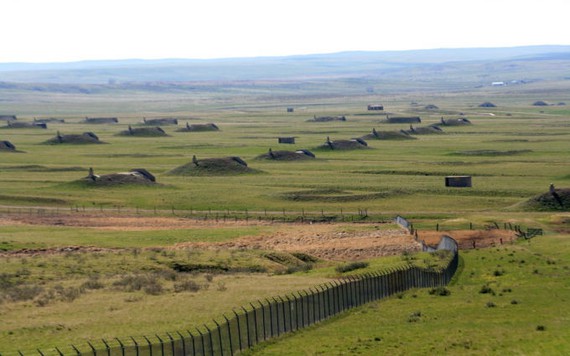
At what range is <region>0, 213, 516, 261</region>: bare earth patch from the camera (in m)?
66.2

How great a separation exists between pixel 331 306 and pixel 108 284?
11512 mm

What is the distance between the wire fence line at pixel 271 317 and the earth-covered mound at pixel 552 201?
3152cm

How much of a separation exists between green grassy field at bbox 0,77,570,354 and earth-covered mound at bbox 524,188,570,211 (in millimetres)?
1449

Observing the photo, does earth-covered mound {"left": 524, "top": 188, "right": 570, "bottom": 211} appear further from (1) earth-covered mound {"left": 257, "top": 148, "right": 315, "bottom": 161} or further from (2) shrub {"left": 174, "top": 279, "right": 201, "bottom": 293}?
(1) earth-covered mound {"left": 257, "top": 148, "right": 315, "bottom": 161}

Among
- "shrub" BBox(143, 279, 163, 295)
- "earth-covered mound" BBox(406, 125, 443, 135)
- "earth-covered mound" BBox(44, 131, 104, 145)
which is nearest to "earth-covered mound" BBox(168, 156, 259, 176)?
"earth-covered mound" BBox(44, 131, 104, 145)

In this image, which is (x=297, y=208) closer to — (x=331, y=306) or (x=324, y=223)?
(x=324, y=223)

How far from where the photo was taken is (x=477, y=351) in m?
34.1

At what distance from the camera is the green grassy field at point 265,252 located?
36.8 m


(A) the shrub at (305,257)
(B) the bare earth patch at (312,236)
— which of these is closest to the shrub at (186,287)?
(A) the shrub at (305,257)

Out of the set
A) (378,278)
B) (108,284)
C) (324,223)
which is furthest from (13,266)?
(324,223)

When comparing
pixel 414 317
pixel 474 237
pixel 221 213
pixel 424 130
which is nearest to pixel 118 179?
pixel 221 213

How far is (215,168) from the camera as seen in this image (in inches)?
4611

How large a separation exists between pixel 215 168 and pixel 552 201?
43.6 m

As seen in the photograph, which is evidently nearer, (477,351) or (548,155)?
(477,351)
